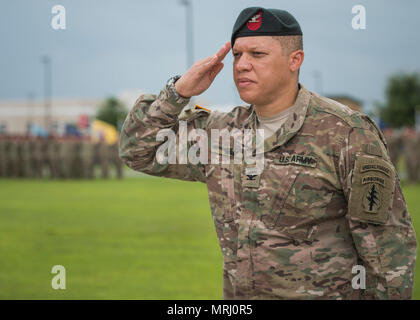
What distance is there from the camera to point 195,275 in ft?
19.3

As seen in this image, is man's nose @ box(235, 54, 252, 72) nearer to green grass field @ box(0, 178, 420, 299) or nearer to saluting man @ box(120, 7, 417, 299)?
saluting man @ box(120, 7, 417, 299)

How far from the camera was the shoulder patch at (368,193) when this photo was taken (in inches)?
80.4

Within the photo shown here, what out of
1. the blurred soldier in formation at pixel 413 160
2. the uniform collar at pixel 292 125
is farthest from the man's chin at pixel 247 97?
the blurred soldier in formation at pixel 413 160

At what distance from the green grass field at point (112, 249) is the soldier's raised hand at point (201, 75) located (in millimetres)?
1371

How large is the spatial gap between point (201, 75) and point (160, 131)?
299 mm

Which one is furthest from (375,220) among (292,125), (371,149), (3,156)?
(3,156)

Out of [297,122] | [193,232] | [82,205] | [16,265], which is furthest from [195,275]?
[82,205]

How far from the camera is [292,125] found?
2.16m

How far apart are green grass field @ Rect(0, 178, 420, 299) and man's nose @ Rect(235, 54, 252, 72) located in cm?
137

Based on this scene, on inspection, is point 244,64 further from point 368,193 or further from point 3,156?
point 3,156

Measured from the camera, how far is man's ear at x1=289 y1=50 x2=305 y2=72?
7.07 ft

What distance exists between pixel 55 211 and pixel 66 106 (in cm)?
6500

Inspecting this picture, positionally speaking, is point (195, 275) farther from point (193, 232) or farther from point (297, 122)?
point (297, 122)
